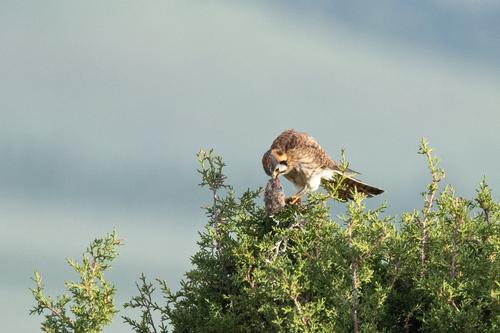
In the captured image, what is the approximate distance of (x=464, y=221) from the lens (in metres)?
6.96

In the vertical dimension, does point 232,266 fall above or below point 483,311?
above

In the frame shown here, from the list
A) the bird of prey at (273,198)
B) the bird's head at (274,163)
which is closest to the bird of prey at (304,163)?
the bird's head at (274,163)

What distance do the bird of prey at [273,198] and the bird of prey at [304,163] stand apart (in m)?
3.63

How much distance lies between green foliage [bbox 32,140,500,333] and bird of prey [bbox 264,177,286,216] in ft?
0.21

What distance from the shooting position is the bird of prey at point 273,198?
7711 millimetres

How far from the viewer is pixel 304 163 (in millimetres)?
11852

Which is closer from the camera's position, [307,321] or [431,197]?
[307,321]

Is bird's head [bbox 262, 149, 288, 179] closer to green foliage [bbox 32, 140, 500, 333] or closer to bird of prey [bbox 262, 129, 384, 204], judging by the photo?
bird of prey [bbox 262, 129, 384, 204]

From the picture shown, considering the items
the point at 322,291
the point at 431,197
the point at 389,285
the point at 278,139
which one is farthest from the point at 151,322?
the point at 278,139

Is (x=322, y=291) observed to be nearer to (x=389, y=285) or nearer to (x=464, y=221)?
(x=389, y=285)

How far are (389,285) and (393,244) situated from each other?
0.39 m

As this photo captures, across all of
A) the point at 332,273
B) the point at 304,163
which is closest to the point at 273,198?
the point at 332,273

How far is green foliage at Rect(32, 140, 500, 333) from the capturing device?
641 cm

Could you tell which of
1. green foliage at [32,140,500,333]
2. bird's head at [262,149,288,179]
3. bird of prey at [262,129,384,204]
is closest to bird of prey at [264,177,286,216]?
green foliage at [32,140,500,333]
